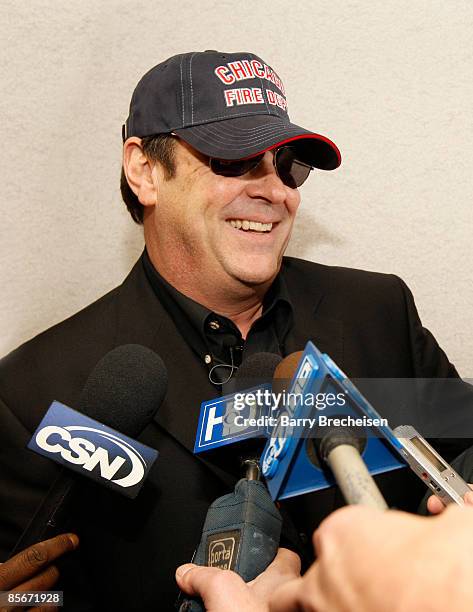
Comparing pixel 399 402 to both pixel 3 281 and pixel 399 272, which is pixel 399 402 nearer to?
pixel 399 272

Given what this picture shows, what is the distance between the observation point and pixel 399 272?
6.38ft

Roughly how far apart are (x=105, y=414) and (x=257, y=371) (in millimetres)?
242

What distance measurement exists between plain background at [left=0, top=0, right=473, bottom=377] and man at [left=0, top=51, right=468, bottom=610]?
0.92 ft

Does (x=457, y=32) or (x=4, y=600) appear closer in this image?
(x=4, y=600)

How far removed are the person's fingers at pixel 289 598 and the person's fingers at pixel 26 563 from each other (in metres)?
0.53

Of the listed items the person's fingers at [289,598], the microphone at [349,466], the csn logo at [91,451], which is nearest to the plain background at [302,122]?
the csn logo at [91,451]

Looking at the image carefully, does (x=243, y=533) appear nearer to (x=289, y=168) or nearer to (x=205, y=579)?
(x=205, y=579)

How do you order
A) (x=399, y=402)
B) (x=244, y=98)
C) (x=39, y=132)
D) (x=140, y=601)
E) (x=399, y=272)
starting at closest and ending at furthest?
(x=140, y=601), (x=244, y=98), (x=399, y=402), (x=39, y=132), (x=399, y=272)

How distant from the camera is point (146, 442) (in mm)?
1374

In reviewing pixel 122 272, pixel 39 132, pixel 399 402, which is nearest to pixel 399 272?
pixel 399 402

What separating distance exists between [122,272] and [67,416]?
1065mm

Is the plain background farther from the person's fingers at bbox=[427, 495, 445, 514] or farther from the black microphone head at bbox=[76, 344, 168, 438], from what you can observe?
the person's fingers at bbox=[427, 495, 445, 514]

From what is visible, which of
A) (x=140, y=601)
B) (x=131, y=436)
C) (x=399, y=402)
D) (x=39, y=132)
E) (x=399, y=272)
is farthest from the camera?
(x=399, y=272)

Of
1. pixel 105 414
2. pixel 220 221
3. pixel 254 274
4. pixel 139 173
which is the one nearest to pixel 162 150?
pixel 139 173
